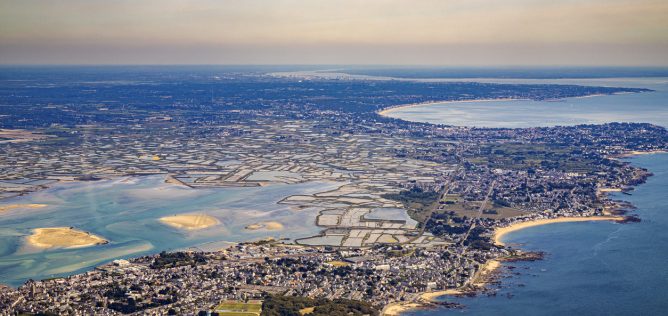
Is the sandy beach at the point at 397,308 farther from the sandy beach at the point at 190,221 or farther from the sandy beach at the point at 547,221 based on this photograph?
the sandy beach at the point at 190,221

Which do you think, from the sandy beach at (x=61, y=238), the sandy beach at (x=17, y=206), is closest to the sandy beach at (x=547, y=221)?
the sandy beach at (x=61, y=238)

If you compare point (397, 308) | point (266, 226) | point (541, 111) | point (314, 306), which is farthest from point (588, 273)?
point (541, 111)

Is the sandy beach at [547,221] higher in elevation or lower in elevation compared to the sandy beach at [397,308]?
higher

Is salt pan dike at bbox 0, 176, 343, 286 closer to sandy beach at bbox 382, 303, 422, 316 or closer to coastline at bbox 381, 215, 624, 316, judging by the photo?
coastline at bbox 381, 215, 624, 316

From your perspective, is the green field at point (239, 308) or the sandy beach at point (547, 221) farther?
the sandy beach at point (547, 221)

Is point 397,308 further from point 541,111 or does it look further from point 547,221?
point 541,111

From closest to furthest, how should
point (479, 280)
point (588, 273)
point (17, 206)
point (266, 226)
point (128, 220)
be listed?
1. point (479, 280)
2. point (588, 273)
3. point (266, 226)
4. point (128, 220)
5. point (17, 206)

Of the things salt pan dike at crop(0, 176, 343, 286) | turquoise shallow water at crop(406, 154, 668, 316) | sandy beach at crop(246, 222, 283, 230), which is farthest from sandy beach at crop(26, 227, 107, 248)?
turquoise shallow water at crop(406, 154, 668, 316)

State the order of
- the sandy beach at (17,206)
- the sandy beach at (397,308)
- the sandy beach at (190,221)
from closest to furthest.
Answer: the sandy beach at (397,308)
the sandy beach at (190,221)
the sandy beach at (17,206)
